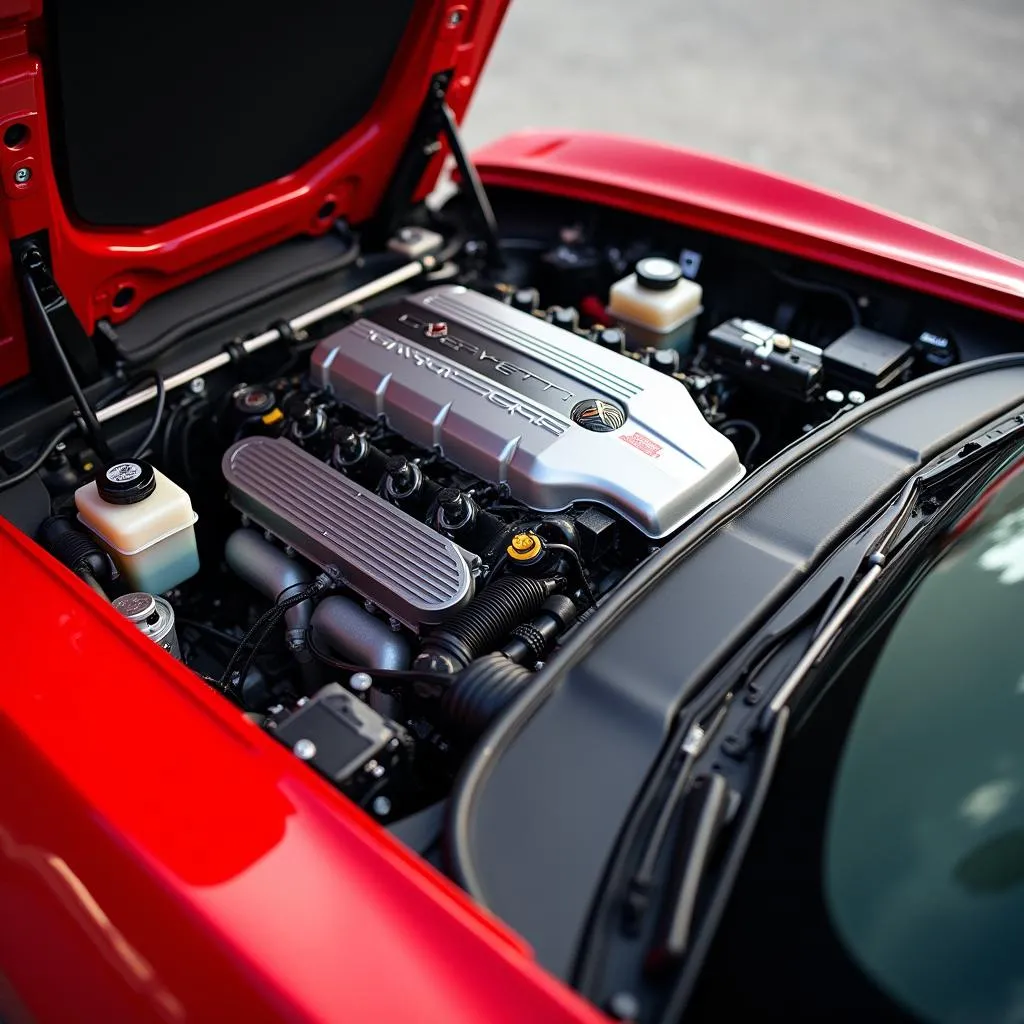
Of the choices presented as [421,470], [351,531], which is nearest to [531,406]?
[421,470]

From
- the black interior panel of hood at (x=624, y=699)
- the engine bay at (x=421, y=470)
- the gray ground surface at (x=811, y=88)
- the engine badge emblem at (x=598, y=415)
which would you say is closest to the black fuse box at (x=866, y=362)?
the engine bay at (x=421, y=470)

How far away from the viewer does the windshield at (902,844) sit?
1.01 meters

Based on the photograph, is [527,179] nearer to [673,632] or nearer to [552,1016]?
[673,632]

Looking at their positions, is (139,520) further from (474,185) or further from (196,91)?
(474,185)

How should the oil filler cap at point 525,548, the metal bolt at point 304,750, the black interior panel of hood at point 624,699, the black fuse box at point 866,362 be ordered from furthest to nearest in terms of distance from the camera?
the black fuse box at point 866,362 → the oil filler cap at point 525,548 → the metal bolt at point 304,750 → the black interior panel of hood at point 624,699

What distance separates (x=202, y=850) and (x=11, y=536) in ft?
2.16

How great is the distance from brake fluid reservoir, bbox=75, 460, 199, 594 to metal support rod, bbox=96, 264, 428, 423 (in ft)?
0.70

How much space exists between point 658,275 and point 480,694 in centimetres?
121

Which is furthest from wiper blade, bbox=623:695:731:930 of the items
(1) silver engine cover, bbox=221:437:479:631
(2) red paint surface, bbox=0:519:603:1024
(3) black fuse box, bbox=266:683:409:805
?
(1) silver engine cover, bbox=221:437:479:631

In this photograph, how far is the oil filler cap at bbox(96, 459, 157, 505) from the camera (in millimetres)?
1688

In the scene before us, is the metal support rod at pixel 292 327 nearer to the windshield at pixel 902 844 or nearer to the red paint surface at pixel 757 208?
the red paint surface at pixel 757 208

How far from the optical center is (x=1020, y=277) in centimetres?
212

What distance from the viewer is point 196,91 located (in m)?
1.72

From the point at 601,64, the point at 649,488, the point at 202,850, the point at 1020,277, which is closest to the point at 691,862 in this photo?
the point at 202,850
